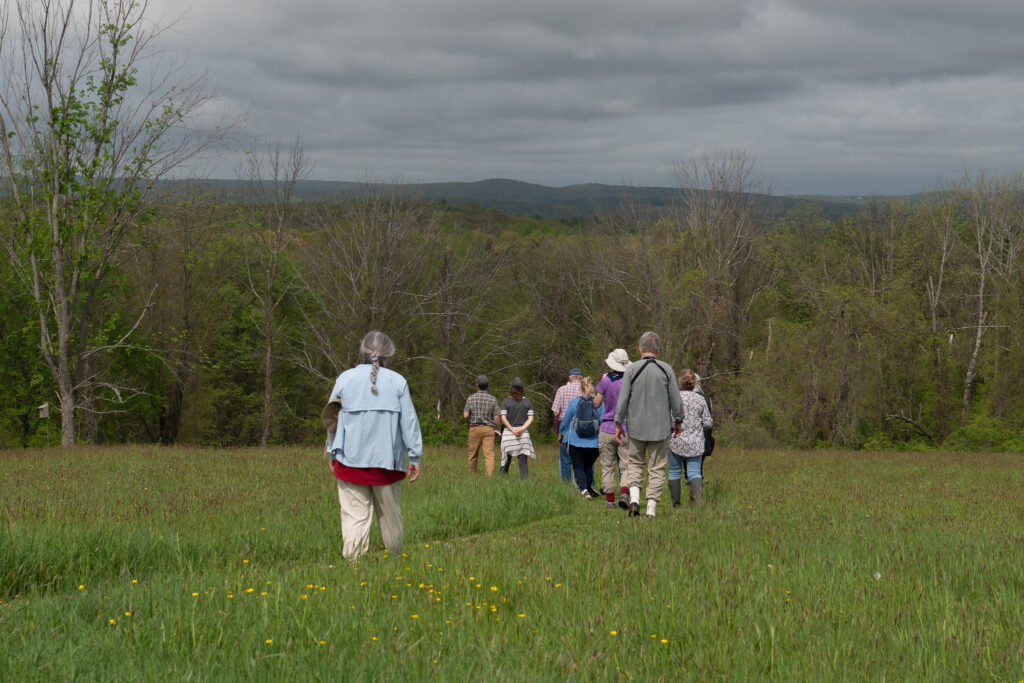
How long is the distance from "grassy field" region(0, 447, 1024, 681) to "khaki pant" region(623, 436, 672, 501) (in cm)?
44

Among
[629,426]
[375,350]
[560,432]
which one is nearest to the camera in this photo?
[375,350]

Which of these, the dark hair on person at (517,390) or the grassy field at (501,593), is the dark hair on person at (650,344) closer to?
the grassy field at (501,593)

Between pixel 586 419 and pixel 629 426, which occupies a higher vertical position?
pixel 629 426

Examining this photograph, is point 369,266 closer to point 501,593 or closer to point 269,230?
point 269,230

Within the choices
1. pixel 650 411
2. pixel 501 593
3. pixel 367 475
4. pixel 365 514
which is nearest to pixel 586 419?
pixel 650 411

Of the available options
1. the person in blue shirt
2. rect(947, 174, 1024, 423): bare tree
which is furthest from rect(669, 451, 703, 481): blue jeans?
rect(947, 174, 1024, 423): bare tree

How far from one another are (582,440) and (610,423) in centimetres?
111

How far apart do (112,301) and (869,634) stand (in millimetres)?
38164

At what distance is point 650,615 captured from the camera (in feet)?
16.8

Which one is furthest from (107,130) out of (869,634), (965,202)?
(965,202)

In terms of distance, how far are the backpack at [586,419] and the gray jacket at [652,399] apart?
2.75 m

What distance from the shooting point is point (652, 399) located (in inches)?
405

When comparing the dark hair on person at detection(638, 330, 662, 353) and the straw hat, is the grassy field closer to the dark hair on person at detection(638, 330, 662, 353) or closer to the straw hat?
the dark hair on person at detection(638, 330, 662, 353)

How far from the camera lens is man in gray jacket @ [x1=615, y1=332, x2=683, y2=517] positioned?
10242 mm
